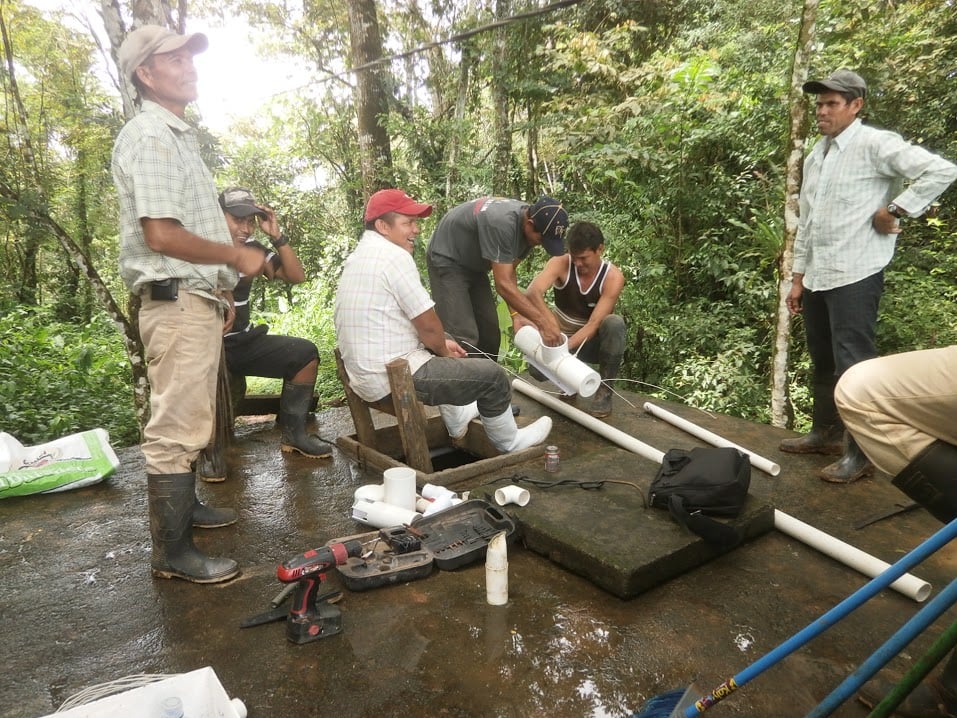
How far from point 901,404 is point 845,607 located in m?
0.62

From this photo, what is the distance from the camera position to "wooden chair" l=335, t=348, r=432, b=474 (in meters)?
3.35

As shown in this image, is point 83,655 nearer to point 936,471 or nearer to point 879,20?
point 936,471

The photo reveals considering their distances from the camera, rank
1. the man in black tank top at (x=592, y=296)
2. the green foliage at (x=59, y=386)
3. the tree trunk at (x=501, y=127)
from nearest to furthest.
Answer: the man in black tank top at (x=592, y=296) → the green foliage at (x=59, y=386) → the tree trunk at (x=501, y=127)

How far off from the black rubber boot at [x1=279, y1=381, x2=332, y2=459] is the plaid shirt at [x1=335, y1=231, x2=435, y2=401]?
73cm

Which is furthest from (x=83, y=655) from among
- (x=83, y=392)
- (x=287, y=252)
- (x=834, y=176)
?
(x=83, y=392)

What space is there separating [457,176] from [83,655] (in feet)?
26.6

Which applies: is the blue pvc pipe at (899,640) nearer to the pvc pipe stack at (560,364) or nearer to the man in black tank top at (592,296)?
the pvc pipe stack at (560,364)

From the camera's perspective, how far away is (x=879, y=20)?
7.00m

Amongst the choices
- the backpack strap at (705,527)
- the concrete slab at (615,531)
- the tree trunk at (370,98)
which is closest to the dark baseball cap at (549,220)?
the concrete slab at (615,531)

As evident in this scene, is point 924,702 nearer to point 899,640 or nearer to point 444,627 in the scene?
point 899,640

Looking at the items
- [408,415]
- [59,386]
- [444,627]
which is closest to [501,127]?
[408,415]

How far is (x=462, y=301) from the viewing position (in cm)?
477

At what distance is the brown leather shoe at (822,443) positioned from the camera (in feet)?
12.6

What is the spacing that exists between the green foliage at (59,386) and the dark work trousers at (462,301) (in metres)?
3.40
